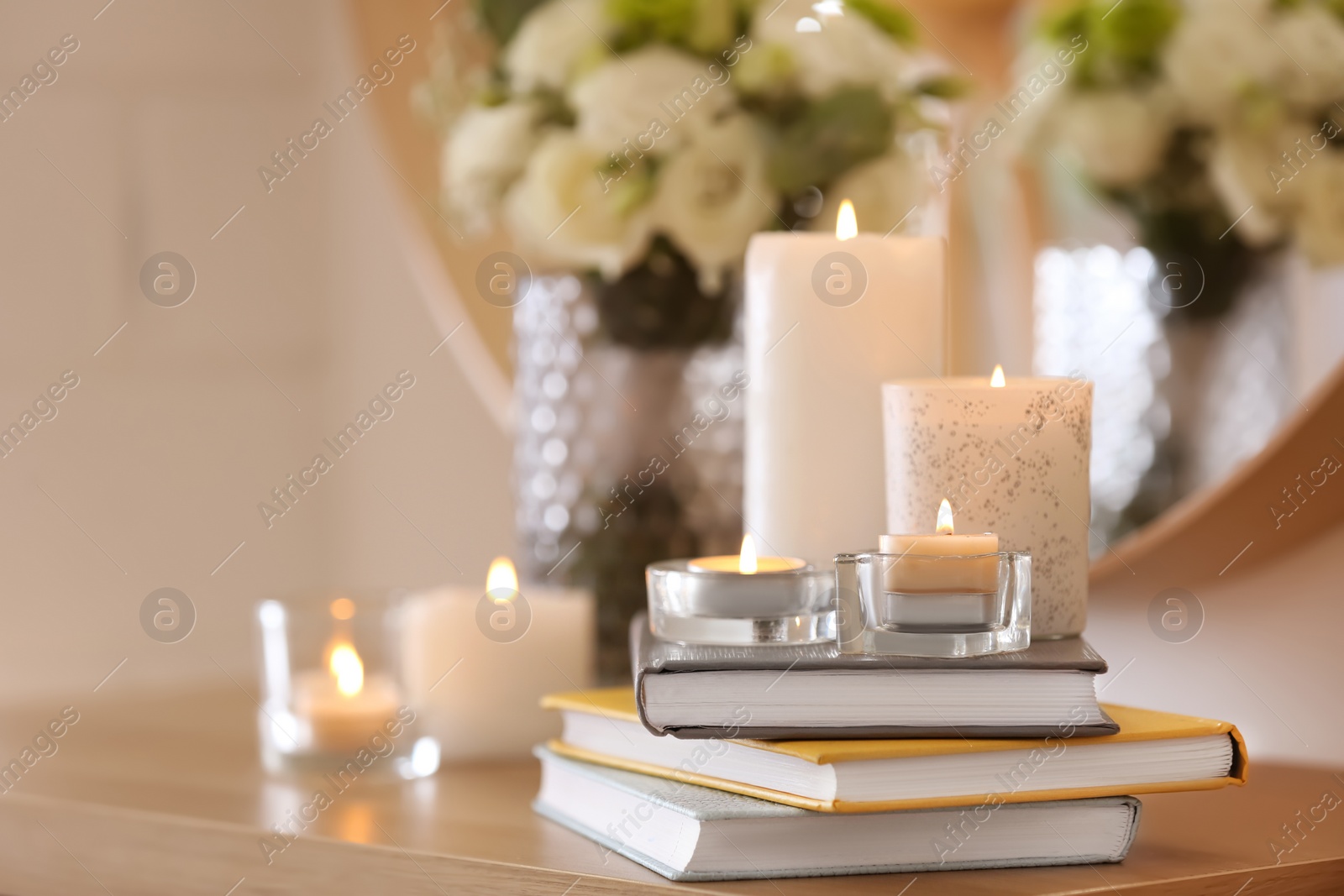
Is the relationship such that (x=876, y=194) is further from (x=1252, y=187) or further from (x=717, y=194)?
(x=1252, y=187)

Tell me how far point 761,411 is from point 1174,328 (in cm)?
29

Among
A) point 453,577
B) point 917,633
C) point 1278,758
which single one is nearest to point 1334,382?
point 1278,758

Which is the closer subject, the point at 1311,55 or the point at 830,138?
the point at 1311,55

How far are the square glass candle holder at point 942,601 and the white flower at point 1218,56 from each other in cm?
37

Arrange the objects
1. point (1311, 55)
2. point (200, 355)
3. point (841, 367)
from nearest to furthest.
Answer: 1. point (841, 367)
2. point (1311, 55)
3. point (200, 355)

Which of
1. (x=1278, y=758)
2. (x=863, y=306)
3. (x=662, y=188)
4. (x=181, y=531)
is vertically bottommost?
(x=1278, y=758)

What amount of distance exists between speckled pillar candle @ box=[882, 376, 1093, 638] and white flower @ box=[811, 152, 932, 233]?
0.31 meters

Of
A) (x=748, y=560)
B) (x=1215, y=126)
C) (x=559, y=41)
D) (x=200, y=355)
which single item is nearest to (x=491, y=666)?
(x=748, y=560)

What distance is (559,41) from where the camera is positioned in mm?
834

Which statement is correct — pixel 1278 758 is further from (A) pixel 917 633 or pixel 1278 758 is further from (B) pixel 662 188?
(B) pixel 662 188

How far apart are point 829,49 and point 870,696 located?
46 cm

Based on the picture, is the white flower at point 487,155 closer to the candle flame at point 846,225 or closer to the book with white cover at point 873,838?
the candle flame at point 846,225

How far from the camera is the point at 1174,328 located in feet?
2.45

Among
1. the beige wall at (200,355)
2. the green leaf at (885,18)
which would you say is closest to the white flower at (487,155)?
the green leaf at (885,18)
